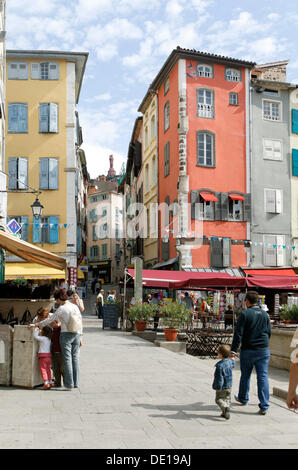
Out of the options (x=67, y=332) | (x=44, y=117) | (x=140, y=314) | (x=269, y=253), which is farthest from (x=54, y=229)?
(x=67, y=332)

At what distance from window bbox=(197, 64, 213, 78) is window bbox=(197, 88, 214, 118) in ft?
2.74

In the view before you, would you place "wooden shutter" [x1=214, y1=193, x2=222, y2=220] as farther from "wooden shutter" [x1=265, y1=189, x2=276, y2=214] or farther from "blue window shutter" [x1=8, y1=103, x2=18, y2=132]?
"blue window shutter" [x1=8, y1=103, x2=18, y2=132]

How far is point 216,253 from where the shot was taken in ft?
100

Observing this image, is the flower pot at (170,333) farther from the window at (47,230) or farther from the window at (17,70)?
the window at (17,70)

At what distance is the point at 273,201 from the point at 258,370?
84.7 feet

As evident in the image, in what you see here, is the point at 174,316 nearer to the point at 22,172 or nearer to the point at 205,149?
the point at 205,149

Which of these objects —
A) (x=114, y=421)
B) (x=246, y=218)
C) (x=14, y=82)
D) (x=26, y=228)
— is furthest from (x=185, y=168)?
(x=114, y=421)

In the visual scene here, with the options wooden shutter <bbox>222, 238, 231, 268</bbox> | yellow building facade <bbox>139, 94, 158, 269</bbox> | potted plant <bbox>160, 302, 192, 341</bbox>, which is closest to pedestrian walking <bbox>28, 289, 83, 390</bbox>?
potted plant <bbox>160, 302, 192, 341</bbox>

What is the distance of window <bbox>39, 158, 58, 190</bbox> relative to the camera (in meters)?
33.1

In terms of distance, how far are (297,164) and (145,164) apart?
1212 centimetres

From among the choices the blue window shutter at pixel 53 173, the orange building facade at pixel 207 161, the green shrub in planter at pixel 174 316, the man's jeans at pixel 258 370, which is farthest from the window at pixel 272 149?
the man's jeans at pixel 258 370

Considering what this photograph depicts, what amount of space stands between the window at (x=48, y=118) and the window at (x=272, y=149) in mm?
12236

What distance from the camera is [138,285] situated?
18.8 metres
